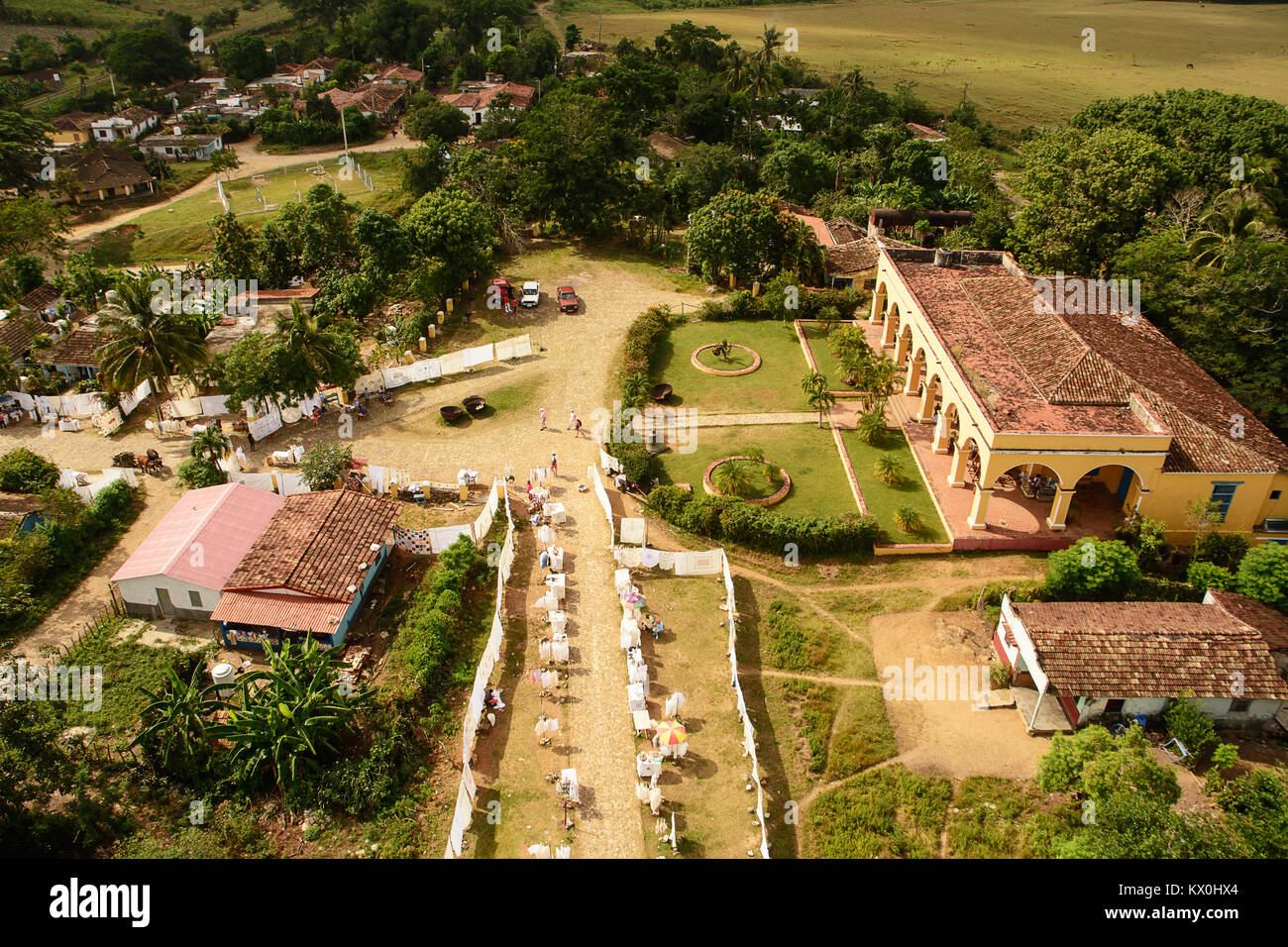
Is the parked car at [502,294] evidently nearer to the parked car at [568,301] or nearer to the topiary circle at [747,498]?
the parked car at [568,301]

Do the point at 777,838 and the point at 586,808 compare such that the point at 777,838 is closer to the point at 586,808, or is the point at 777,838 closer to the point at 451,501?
the point at 586,808

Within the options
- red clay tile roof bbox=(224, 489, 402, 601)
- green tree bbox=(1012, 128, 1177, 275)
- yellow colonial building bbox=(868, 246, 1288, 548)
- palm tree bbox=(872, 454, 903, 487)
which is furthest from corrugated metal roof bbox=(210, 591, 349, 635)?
→ green tree bbox=(1012, 128, 1177, 275)

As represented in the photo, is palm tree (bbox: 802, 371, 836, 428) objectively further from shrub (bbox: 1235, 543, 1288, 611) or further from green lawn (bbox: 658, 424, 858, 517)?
shrub (bbox: 1235, 543, 1288, 611)

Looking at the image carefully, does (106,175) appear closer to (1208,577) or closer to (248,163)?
(248,163)

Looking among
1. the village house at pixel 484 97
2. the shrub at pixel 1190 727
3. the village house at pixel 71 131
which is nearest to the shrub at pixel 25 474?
the shrub at pixel 1190 727

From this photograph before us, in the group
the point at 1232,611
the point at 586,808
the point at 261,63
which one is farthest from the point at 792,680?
the point at 261,63

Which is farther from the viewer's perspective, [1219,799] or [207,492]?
[207,492]
